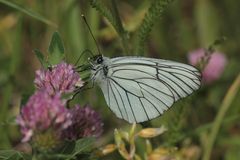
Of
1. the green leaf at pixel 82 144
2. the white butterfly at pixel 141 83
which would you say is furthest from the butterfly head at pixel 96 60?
the green leaf at pixel 82 144

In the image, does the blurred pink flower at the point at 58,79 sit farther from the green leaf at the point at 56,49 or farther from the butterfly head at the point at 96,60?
the butterfly head at the point at 96,60

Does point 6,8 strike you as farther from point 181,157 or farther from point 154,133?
point 154,133

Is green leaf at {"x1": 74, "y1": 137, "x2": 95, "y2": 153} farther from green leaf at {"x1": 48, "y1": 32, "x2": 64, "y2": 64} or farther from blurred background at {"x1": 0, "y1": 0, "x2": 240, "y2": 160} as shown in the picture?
blurred background at {"x1": 0, "y1": 0, "x2": 240, "y2": 160}

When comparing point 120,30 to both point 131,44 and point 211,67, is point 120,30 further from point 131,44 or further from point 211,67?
point 211,67

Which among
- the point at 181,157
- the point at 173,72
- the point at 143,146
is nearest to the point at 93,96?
the point at 143,146

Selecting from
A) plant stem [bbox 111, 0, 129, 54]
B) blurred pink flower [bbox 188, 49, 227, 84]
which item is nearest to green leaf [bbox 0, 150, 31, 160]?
plant stem [bbox 111, 0, 129, 54]

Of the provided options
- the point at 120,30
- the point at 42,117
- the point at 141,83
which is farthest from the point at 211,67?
the point at 42,117
